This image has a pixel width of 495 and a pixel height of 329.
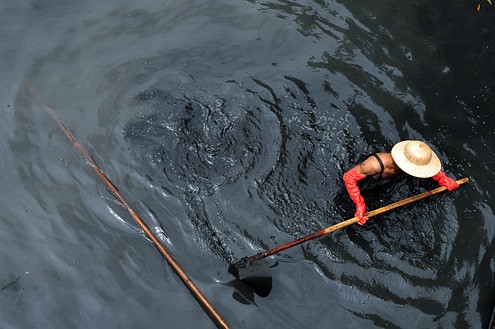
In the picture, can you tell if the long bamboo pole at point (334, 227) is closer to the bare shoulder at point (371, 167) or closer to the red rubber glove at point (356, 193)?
the red rubber glove at point (356, 193)

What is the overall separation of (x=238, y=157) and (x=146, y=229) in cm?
167

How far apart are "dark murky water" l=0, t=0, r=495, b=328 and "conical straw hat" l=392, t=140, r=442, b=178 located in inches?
34.4

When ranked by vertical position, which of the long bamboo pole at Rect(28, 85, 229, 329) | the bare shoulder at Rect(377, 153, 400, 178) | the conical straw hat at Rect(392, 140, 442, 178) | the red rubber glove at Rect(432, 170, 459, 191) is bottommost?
the long bamboo pole at Rect(28, 85, 229, 329)

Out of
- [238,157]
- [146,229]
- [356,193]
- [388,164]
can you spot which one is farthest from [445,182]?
[146,229]

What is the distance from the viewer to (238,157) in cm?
721

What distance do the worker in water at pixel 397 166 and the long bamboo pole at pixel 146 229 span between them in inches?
82.7

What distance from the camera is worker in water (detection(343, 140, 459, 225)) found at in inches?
243

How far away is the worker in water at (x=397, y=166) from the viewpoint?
6.18m

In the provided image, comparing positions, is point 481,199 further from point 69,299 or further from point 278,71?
point 69,299

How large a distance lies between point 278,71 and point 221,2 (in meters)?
1.85

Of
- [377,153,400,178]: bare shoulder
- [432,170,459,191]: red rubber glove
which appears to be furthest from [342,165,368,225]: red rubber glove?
[432,170,459,191]: red rubber glove

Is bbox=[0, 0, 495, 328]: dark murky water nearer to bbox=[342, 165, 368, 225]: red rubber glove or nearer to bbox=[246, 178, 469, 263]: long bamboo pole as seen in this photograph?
bbox=[246, 178, 469, 263]: long bamboo pole

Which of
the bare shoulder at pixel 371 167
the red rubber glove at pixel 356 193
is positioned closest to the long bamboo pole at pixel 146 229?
the red rubber glove at pixel 356 193

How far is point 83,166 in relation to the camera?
709cm
